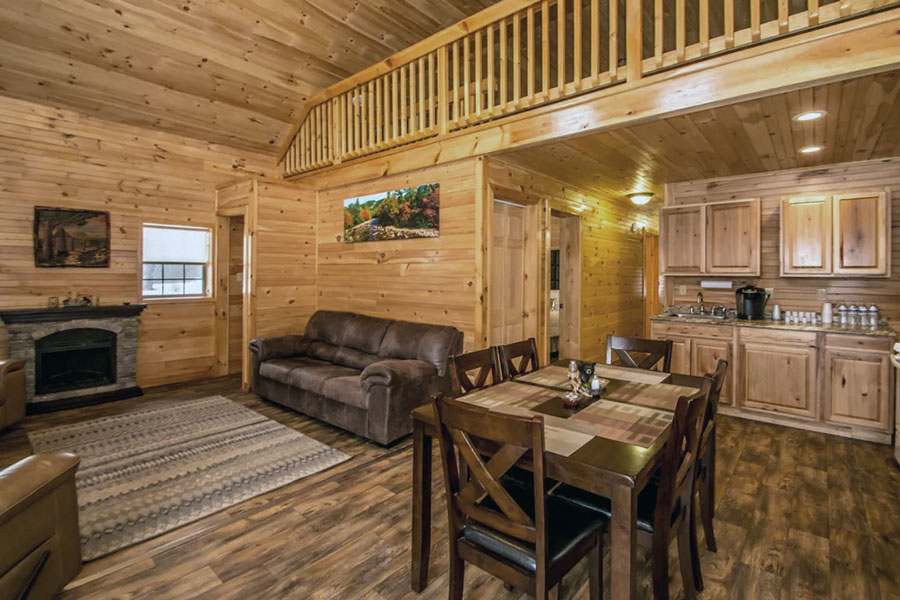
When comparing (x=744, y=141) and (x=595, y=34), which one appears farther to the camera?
(x=744, y=141)

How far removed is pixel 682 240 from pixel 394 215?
3303 mm

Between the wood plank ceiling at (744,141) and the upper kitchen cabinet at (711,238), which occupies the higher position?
the wood plank ceiling at (744,141)

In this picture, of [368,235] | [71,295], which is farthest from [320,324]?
[71,295]

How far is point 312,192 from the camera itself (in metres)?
5.73

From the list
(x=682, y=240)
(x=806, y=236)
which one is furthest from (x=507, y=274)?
(x=806, y=236)

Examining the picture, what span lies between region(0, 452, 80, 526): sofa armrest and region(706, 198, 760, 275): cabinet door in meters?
5.49

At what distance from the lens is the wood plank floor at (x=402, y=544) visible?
1.93 metres

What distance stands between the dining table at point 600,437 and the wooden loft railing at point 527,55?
2.08 m

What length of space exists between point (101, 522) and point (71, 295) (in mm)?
3599

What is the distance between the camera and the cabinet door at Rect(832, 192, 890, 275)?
12.9 ft

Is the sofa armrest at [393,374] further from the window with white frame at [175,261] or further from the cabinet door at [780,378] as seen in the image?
the window with white frame at [175,261]

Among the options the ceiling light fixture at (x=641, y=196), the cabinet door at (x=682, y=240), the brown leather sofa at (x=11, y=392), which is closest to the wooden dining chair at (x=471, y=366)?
the cabinet door at (x=682, y=240)

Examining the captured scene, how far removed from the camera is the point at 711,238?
4.81 m

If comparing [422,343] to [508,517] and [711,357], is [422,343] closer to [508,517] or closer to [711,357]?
[508,517]
